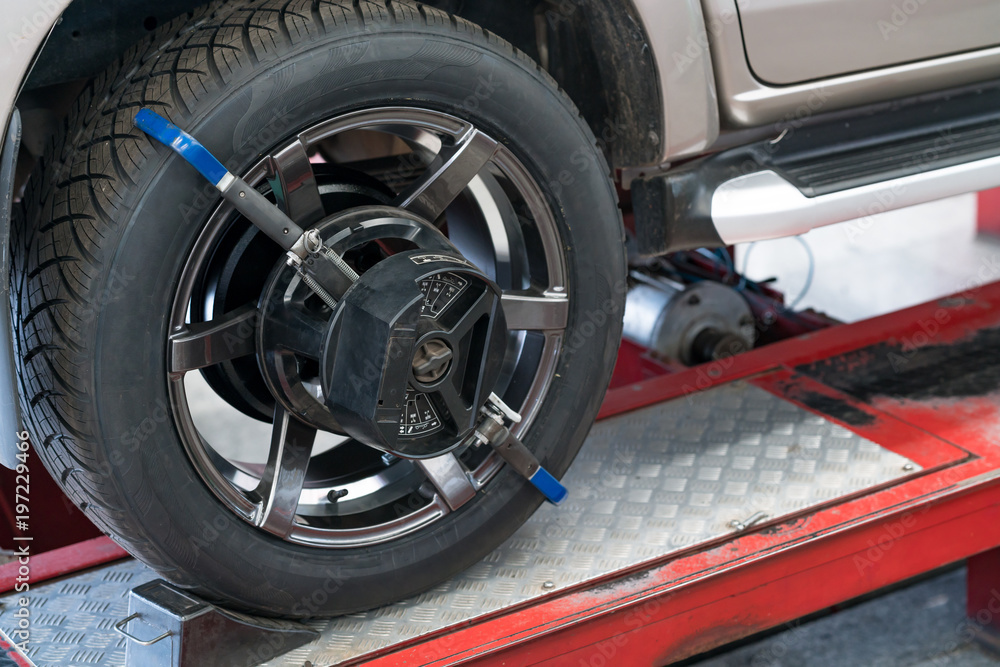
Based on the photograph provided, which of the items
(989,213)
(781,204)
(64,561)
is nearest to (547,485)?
(781,204)

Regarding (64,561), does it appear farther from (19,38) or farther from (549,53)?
(549,53)

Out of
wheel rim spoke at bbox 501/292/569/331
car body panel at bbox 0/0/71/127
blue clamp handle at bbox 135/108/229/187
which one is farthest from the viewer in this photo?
wheel rim spoke at bbox 501/292/569/331

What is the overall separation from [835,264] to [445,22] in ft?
13.3

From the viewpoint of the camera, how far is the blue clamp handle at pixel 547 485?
1.72 metres

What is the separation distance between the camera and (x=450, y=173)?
5.14ft

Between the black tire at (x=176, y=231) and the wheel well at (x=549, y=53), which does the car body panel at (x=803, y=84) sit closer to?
the wheel well at (x=549, y=53)

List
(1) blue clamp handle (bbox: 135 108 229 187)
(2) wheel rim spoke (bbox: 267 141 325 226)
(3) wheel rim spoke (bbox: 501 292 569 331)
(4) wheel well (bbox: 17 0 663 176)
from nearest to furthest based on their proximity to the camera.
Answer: (1) blue clamp handle (bbox: 135 108 229 187) < (2) wheel rim spoke (bbox: 267 141 325 226) < (4) wheel well (bbox: 17 0 663 176) < (3) wheel rim spoke (bbox: 501 292 569 331)

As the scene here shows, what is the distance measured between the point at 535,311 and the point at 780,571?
67 centimetres

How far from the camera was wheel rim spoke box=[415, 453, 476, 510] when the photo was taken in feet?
5.39

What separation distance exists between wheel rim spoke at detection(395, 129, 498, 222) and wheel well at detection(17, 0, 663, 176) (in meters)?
0.36

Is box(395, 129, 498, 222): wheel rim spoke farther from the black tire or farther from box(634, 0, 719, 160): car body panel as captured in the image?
box(634, 0, 719, 160): car body panel

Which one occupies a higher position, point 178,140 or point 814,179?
point 178,140

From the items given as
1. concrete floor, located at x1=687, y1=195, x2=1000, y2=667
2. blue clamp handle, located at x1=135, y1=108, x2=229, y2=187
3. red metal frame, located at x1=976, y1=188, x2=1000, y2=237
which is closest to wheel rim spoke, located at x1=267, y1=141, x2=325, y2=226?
blue clamp handle, located at x1=135, y1=108, x2=229, y2=187

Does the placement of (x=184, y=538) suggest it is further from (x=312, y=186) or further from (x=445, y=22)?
→ (x=445, y=22)
